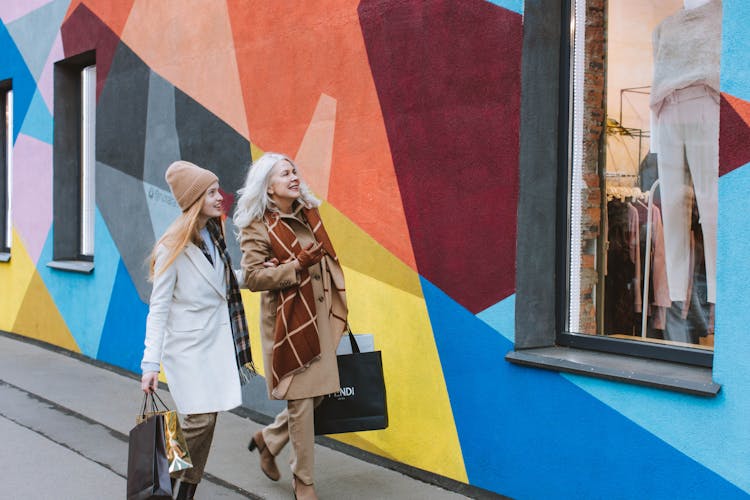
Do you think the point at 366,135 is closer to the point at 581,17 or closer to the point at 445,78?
the point at 445,78

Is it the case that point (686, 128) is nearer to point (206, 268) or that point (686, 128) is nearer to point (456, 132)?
point (456, 132)

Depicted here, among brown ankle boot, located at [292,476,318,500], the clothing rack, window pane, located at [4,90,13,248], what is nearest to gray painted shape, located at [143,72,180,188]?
brown ankle boot, located at [292,476,318,500]

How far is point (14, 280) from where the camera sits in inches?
432

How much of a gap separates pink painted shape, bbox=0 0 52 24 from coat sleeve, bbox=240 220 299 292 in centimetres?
696

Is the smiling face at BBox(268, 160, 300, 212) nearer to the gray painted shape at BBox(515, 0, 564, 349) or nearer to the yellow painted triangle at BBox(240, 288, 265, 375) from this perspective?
the gray painted shape at BBox(515, 0, 564, 349)

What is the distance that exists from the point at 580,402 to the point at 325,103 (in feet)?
9.14

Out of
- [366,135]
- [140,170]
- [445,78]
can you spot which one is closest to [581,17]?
[445,78]

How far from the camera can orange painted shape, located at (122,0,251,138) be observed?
6891mm

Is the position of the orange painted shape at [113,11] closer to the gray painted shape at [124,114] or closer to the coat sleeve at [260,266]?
the gray painted shape at [124,114]

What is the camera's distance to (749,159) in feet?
11.6

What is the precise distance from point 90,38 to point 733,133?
735cm

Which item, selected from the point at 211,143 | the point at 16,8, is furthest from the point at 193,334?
the point at 16,8

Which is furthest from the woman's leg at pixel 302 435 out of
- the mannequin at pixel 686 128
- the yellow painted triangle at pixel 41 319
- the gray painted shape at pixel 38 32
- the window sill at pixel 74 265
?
the gray painted shape at pixel 38 32

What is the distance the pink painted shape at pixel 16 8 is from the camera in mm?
10275
